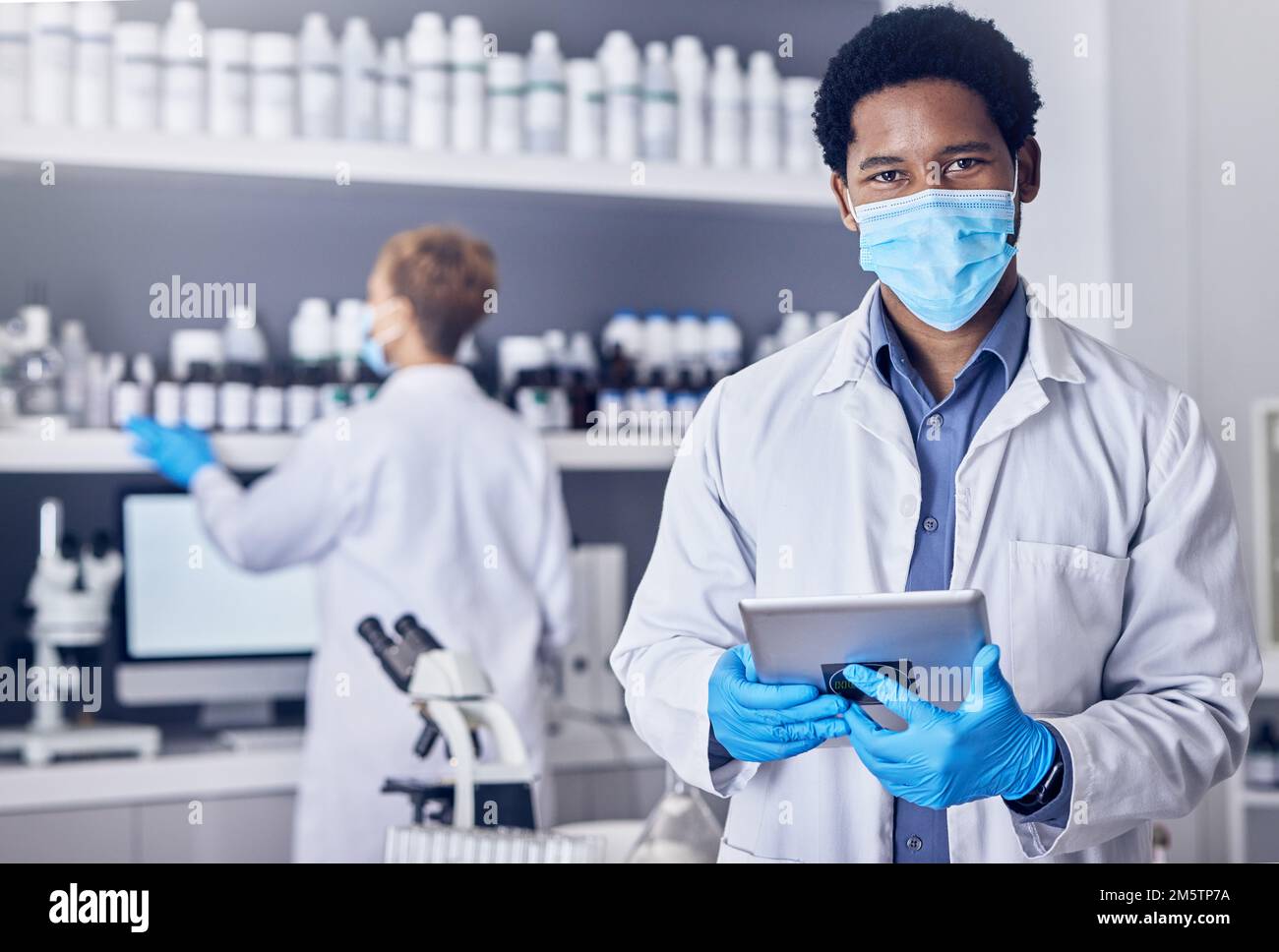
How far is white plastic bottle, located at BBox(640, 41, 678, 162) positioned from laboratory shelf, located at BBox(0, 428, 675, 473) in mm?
594

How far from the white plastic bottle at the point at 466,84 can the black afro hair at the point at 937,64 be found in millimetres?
1228

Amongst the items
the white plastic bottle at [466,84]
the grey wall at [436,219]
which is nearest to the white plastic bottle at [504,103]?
the white plastic bottle at [466,84]

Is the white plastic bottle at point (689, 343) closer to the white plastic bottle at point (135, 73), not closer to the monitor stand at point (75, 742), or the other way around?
the white plastic bottle at point (135, 73)

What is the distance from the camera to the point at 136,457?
7.75 feet

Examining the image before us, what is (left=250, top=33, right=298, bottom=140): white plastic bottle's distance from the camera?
2.39 meters

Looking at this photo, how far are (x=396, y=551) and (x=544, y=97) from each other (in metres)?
0.94

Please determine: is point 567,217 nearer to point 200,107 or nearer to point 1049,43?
point 200,107

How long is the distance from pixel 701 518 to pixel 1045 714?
411 millimetres

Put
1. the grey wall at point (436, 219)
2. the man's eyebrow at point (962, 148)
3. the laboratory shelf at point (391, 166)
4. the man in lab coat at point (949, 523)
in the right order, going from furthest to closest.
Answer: the grey wall at point (436, 219), the laboratory shelf at point (391, 166), the man's eyebrow at point (962, 148), the man in lab coat at point (949, 523)

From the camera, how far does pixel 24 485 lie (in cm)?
255

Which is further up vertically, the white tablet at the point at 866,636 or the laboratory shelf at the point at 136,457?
the laboratory shelf at the point at 136,457

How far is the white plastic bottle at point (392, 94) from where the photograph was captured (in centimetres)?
245

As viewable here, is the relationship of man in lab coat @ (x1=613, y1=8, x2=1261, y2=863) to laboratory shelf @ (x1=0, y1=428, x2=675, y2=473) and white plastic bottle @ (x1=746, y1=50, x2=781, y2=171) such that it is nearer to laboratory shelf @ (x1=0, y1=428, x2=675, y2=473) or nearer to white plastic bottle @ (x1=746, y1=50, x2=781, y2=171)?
laboratory shelf @ (x1=0, y1=428, x2=675, y2=473)
